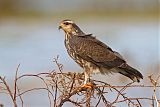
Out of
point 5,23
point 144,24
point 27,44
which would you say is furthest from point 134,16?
point 27,44

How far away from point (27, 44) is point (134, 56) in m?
3.23

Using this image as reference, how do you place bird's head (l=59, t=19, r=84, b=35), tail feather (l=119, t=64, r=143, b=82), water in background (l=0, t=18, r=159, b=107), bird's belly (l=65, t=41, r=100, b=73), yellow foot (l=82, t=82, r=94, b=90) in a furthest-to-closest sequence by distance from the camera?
water in background (l=0, t=18, r=159, b=107) < bird's head (l=59, t=19, r=84, b=35) < bird's belly (l=65, t=41, r=100, b=73) < tail feather (l=119, t=64, r=143, b=82) < yellow foot (l=82, t=82, r=94, b=90)

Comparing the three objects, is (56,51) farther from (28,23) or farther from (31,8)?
(31,8)

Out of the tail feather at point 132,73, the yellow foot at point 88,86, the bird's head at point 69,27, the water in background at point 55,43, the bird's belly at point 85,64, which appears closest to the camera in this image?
the yellow foot at point 88,86

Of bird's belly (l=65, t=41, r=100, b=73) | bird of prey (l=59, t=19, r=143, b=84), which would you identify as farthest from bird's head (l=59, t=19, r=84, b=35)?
bird's belly (l=65, t=41, r=100, b=73)

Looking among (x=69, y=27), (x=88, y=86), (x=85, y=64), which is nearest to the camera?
(x=88, y=86)

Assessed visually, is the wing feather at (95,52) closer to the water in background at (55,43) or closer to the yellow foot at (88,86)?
the yellow foot at (88,86)

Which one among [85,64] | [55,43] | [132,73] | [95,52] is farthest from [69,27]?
[55,43]

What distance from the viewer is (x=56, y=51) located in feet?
36.6

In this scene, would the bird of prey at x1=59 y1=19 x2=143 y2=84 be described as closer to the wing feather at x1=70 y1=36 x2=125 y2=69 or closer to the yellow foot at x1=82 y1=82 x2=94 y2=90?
the wing feather at x1=70 y1=36 x2=125 y2=69

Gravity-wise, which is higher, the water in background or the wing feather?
the water in background

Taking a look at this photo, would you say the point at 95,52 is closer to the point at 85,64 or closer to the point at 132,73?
the point at 85,64

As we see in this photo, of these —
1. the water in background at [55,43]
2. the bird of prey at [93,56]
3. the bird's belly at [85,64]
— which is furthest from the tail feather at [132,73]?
the water in background at [55,43]

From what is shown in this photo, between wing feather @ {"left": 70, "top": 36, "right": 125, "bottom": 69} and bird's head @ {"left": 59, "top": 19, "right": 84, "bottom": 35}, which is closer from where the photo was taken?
wing feather @ {"left": 70, "top": 36, "right": 125, "bottom": 69}
